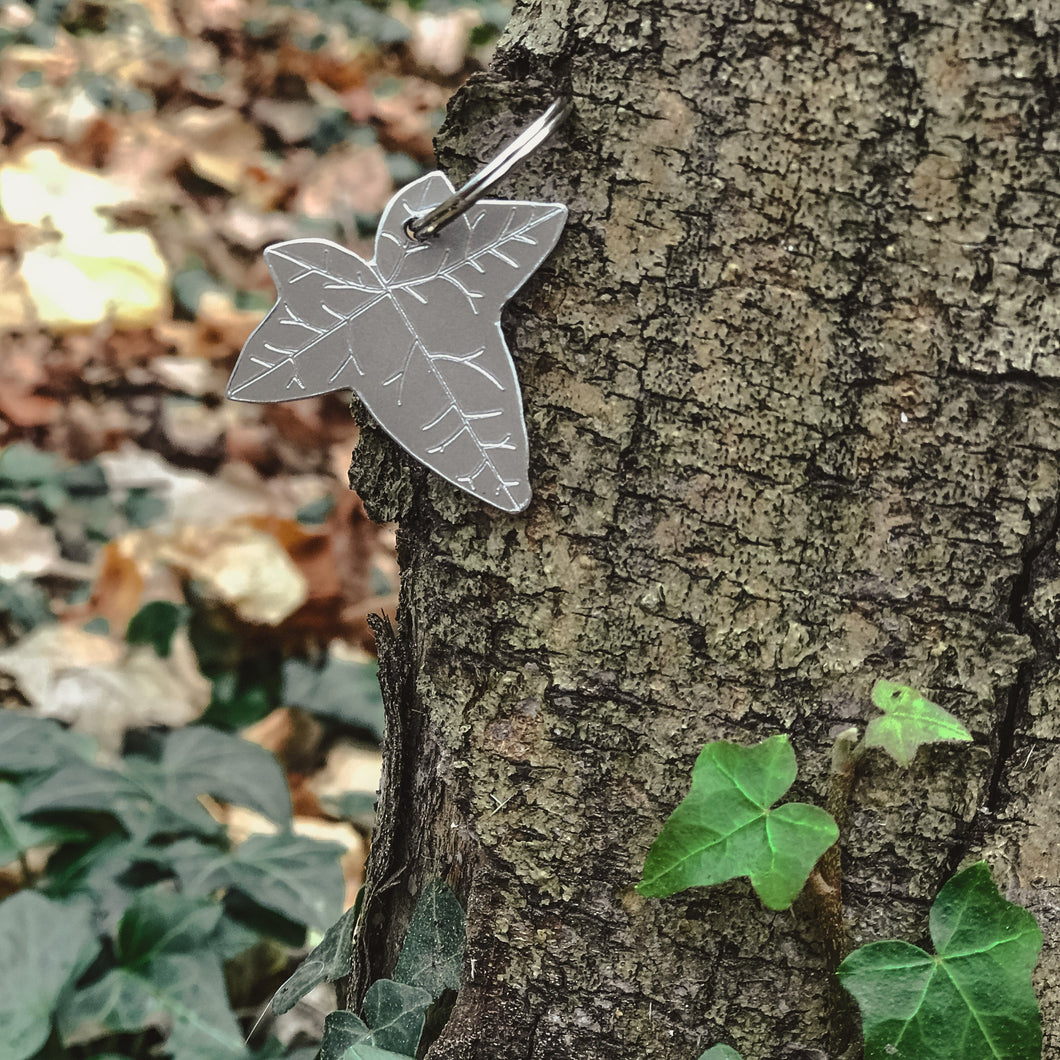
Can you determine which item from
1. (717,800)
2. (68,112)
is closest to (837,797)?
(717,800)

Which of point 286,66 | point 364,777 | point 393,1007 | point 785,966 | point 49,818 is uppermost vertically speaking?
point 286,66

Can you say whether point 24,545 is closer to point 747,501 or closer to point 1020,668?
point 747,501

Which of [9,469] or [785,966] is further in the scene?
[9,469]

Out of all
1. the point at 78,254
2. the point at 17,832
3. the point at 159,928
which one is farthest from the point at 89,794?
the point at 78,254

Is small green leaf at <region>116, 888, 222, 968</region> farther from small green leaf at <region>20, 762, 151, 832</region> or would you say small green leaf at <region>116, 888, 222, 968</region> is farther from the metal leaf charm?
the metal leaf charm

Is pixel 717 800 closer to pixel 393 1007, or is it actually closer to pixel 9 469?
pixel 393 1007

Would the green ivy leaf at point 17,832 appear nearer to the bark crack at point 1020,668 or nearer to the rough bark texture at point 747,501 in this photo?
the rough bark texture at point 747,501

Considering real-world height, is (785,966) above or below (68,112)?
below

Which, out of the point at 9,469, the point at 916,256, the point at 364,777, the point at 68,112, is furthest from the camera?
the point at 68,112
